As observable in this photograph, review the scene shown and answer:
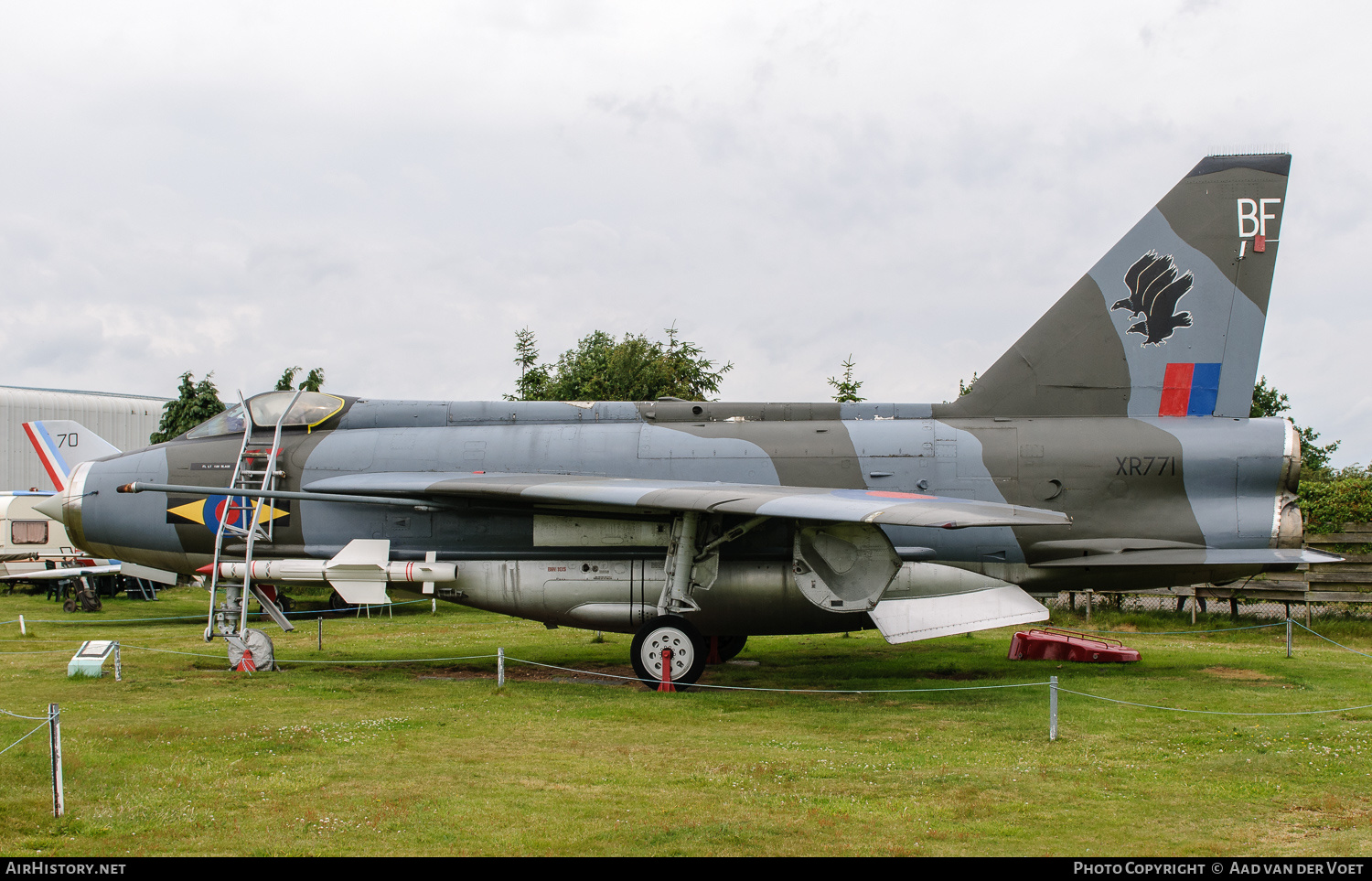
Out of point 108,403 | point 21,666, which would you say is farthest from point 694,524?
point 108,403

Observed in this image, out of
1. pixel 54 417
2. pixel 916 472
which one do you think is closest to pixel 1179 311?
pixel 916 472

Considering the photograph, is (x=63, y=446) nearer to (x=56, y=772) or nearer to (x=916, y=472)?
(x=56, y=772)

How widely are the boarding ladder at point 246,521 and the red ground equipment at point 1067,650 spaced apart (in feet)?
32.8

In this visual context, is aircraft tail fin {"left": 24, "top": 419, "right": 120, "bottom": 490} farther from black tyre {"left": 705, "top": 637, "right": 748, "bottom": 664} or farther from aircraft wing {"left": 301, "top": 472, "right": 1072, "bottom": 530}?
black tyre {"left": 705, "top": 637, "right": 748, "bottom": 664}

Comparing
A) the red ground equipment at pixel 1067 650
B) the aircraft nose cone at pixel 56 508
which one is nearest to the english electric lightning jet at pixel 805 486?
the aircraft nose cone at pixel 56 508

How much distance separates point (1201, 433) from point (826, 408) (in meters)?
4.36

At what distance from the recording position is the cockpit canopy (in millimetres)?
13000

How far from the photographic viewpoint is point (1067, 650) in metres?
13.9

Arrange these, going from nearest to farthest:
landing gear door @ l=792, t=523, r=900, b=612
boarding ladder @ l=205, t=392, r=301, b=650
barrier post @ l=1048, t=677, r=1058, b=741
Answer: barrier post @ l=1048, t=677, r=1058, b=741 < landing gear door @ l=792, t=523, r=900, b=612 < boarding ladder @ l=205, t=392, r=301, b=650

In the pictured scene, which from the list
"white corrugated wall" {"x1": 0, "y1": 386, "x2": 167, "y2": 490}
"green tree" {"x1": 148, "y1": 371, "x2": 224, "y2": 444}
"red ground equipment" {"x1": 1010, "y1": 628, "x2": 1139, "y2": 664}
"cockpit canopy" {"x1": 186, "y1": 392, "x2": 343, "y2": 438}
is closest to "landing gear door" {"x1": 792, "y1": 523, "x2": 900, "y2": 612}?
"red ground equipment" {"x1": 1010, "y1": 628, "x2": 1139, "y2": 664}

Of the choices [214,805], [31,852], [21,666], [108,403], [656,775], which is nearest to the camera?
[31,852]

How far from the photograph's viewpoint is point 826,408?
12.6 m

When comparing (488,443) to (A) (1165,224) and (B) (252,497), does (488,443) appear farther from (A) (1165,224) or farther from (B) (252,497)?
(A) (1165,224)

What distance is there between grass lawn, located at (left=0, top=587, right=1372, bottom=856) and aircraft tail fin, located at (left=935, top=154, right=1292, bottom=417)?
11.3ft
